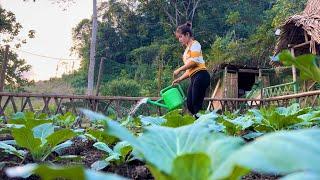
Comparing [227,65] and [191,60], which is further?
[227,65]

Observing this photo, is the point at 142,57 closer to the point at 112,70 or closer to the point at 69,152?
the point at 112,70

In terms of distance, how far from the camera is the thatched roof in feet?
38.0

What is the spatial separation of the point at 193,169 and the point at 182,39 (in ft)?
13.5

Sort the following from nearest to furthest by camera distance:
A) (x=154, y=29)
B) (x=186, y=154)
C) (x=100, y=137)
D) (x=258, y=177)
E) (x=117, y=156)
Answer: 1. (x=186, y=154)
2. (x=258, y=177)
3. (x=117, y=156)
4. (x=100, y=137)
5. (x=154, y=29)

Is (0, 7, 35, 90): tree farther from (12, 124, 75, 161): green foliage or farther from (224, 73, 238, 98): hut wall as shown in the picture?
(12, 124, 75, 161): green foliage

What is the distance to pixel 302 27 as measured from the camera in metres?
12.5

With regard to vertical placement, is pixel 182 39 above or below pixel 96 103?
above

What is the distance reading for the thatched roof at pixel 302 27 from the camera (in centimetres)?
1157

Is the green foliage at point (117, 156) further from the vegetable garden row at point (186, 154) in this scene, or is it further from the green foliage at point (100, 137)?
the green foliage at point (100, 137)

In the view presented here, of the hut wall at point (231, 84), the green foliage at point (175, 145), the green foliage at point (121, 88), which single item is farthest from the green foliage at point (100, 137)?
the green foliage at point (121, 88)

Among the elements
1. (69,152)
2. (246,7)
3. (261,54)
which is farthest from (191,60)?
(246,7)

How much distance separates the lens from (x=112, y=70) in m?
21.2

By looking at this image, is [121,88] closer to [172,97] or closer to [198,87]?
[172,97]

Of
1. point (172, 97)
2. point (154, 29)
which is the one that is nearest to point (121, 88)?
point (154, 29)
